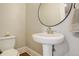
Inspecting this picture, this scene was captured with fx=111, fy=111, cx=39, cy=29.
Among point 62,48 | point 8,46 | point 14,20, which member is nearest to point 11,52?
point 8,46

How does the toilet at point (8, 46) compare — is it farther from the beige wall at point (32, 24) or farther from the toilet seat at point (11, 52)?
the beige wall at point (32, 24)

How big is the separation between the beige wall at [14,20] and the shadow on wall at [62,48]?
1.74 ft

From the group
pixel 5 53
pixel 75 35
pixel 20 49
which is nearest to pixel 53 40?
pixel 75 35

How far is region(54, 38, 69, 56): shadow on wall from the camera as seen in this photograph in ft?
5.35

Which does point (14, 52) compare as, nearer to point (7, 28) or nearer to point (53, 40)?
point (7, 28)

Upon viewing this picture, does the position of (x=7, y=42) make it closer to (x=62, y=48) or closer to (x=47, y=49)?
(x=47, y=49)

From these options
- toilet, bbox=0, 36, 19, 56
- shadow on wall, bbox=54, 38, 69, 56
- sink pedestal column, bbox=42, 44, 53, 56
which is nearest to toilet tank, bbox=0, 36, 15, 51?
toilet, bbox=0, 36, 19, 56

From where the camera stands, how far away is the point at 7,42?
5.91 ft

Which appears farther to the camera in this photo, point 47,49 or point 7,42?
point 7,42

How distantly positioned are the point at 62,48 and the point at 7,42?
88 cm

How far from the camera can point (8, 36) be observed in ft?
5.75

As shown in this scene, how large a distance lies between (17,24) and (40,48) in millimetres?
519

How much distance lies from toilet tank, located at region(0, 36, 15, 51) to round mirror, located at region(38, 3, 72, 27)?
56 centimetres

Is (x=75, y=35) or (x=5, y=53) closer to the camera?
(x=75, y=35)
